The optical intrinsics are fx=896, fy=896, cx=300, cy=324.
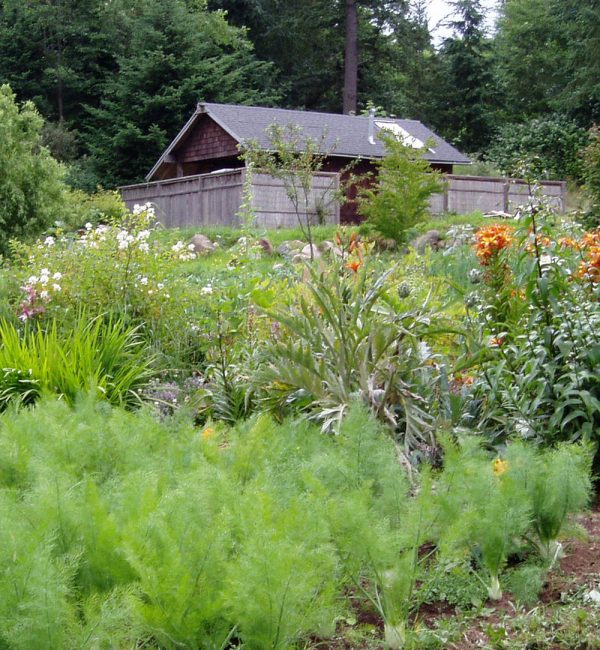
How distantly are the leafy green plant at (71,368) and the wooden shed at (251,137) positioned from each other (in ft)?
50.8

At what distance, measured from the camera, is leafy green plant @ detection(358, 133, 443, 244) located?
612 inches

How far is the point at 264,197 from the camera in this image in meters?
19.5

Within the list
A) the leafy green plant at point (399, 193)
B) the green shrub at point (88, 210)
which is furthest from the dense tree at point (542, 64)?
the green shrub at point (88, 210)

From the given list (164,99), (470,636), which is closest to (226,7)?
(164,99)

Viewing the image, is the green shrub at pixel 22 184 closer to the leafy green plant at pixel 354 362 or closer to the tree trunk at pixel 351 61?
the leafy green plant at pixel 354 362

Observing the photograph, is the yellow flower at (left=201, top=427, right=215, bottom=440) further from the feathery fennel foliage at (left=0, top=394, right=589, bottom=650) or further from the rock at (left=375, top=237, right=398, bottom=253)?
the rock at (left=375, top=237, right=398, bottom=253)

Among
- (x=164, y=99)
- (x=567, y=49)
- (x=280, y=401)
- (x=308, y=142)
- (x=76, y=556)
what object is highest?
(x=567, y=49)

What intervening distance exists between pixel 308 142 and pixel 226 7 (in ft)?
99.0

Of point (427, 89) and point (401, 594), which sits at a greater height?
point (427, 89)

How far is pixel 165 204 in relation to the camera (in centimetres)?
2238

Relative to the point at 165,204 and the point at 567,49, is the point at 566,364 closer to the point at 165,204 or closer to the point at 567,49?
the point at 165,204

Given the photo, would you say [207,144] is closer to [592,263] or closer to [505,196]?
[505,196]

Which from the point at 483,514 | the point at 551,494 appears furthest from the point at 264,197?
the point at 483,514

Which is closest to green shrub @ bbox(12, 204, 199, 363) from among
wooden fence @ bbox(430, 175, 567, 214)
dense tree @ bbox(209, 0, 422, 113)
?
wooden fence @ bbox(430, 175, 567, 214)
